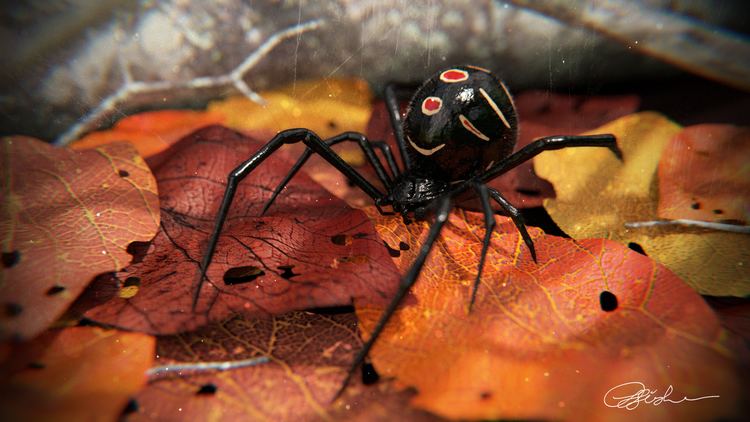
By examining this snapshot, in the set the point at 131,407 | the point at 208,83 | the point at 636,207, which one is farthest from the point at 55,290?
the point at 636,207

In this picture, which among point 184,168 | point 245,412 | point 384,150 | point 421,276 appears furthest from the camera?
point 384,150

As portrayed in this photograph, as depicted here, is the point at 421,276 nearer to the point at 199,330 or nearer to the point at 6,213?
the point at 199,330

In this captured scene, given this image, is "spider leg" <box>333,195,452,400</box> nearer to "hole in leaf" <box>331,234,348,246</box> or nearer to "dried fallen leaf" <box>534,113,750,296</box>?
"hole in leaf" <box>331,234,348,246</box>

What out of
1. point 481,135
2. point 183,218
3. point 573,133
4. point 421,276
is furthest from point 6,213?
point 573,133

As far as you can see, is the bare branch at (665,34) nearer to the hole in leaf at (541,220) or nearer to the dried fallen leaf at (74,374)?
the hole in leaf at (541,220)

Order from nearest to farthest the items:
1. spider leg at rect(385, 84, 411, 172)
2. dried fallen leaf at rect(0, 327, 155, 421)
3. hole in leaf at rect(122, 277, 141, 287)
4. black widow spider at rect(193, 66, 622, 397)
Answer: dried fallen leaf at rect(0, 327, 155, 421)
hole in leaf at rect(122, 277, 141, 287)
black widow spider at rect(193, 66, 622, 397)
spider leg at rect(385, 84, 411, 172)

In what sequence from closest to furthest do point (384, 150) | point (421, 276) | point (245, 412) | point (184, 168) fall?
1. point (245, 412)
2. point (421, 276)
3. point (184, 168)
4. point (384, 150)

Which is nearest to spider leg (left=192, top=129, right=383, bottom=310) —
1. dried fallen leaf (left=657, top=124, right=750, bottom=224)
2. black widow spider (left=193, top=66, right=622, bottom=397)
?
black widow spider (left=193, top=66, right=622, bottom=397)

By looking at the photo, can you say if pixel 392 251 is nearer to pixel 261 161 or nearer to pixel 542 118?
pixel 261 161
